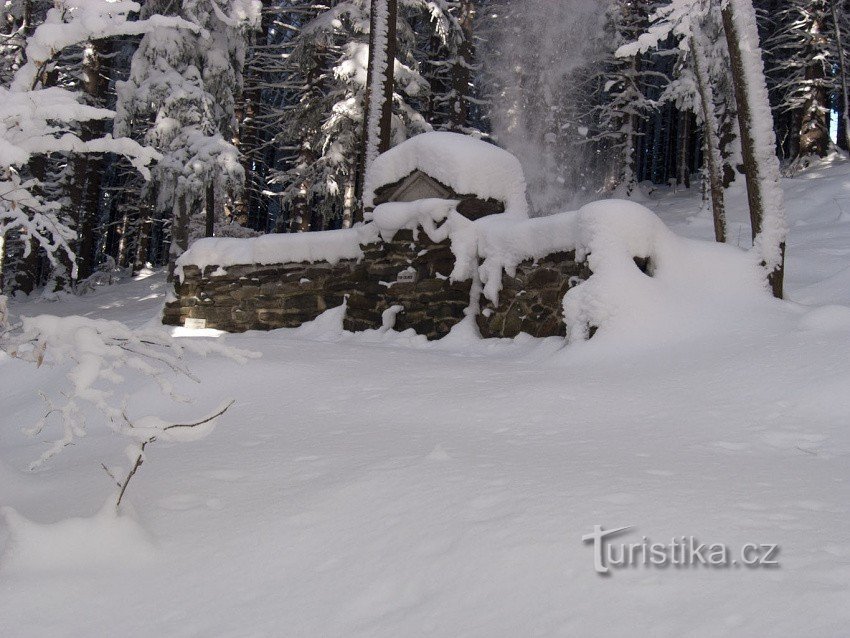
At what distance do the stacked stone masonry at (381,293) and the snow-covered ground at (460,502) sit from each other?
1.74 m

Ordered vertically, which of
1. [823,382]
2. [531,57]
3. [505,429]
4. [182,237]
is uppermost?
[531,57]

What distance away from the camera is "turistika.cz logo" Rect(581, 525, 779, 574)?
5.58 feet

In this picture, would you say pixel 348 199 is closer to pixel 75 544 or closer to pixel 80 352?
pixel 80 352

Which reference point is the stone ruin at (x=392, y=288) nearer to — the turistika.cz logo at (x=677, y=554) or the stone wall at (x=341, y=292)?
the stone wall at (x=341, y=292)

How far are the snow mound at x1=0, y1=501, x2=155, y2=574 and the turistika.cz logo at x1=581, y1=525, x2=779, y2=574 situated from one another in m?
1.46

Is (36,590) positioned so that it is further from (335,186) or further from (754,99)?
(335,186)

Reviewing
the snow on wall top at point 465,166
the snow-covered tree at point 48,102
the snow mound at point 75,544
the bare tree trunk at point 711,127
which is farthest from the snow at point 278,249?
the snow mound at point 75,544

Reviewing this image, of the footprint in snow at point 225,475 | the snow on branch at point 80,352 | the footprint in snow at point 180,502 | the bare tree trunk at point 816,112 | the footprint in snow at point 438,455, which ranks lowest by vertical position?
the footprint in snow at point 180,502

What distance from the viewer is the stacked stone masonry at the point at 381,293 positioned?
6391mm

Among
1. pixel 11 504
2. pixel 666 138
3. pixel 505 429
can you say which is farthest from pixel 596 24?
pixel 11 504

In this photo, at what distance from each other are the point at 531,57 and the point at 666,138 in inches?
250

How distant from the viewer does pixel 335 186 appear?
44.3 ft

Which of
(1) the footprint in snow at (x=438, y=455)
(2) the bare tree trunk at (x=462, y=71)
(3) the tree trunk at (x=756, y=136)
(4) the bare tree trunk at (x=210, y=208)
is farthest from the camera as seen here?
(2) the bare tree trunk at (x=462, y=71)

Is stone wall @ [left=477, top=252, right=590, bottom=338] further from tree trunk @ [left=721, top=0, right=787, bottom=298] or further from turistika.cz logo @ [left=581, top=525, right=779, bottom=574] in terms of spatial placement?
turistika.cz logo @ [left=581, top=525, right=779, bottom=574]
